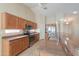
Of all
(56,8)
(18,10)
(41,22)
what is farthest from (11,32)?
(56,8)

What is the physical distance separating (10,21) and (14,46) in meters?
0.51

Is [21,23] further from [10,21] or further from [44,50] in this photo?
[44,50]

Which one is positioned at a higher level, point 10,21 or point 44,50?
point 10,21

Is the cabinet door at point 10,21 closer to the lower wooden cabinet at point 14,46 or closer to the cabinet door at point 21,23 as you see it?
the cabinet door at point 21,23

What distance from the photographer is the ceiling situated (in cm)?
240

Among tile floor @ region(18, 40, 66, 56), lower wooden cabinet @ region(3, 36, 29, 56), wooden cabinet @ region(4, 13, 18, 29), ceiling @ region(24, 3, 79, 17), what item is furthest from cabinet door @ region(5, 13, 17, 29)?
tile floor @ region(18, 40, 66, 56)

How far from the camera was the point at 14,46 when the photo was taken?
235 cm

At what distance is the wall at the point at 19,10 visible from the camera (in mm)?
2322

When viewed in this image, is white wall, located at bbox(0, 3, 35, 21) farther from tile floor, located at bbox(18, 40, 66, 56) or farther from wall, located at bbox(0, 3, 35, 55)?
tile floor, located at bbox(18, 40, 66, 56)

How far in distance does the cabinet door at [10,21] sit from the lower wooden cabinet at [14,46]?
0.28 meters

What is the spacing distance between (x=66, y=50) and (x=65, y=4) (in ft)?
3.17

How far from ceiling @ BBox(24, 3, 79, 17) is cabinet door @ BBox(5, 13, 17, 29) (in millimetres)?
407

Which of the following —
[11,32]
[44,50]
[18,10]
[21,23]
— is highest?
[18,10]

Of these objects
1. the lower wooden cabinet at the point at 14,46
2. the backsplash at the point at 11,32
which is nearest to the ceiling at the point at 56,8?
the backsplash at the point at 11,32
